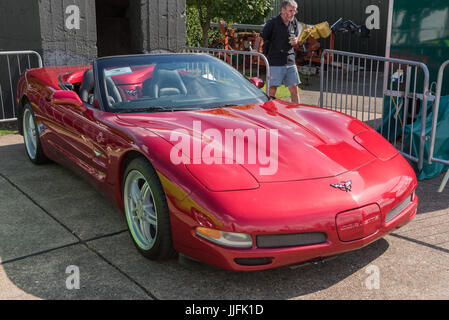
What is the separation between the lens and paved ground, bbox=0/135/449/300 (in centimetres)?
322

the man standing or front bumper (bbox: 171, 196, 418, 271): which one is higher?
the man standing

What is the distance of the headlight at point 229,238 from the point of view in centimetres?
299

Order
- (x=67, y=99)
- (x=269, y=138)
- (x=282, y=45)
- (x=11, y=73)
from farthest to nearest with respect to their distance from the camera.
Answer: (x=11, y=73) → (x=282, y=45) → (x=67, y=99) → (x=269, y=138)

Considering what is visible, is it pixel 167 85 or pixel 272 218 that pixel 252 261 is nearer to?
pixel 272 218

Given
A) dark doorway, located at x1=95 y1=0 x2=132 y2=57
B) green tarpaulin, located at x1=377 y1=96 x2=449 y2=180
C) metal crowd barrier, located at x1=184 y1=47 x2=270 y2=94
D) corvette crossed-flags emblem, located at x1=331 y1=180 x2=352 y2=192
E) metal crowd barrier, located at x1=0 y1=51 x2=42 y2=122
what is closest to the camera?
corvette crossed-flags emblem, located at x1=331 y1=180 x2=352 y2=192

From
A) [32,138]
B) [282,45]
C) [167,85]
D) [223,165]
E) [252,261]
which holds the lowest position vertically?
[252,261]

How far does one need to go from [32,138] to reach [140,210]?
9.55 ft

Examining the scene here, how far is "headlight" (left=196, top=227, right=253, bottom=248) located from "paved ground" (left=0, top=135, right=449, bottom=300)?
13.9 inches

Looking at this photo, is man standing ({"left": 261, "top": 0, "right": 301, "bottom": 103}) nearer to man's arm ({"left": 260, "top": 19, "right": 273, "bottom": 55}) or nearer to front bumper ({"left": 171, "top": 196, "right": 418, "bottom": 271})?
man's arm ({"left": 260, "top": 19, "right": 273, "bottom": 55})

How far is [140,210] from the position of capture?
367cm

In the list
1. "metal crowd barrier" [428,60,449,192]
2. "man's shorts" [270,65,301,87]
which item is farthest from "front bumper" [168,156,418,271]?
"man's shorts" [270,65,301,87]

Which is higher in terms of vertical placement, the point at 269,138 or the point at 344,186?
the point at 269,138

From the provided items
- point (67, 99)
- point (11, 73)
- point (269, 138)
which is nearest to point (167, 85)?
point (67, 99)
